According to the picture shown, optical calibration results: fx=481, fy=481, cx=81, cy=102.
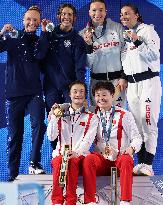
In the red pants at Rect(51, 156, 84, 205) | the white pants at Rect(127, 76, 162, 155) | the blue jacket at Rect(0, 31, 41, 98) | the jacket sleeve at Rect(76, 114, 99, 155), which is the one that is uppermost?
the blue jacket at Rect(0, 31, 41, 98)

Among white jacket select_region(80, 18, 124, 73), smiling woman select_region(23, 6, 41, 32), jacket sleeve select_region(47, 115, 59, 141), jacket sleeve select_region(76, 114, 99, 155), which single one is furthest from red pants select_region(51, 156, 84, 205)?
smiling woman select_region(23, 6, 41, 32)

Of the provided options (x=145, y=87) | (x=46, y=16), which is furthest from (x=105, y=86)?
(x=46, y=16)

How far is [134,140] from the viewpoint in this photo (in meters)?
3.59

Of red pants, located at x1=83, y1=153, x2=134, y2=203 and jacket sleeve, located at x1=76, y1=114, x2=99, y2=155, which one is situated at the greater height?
jacket sleeve, located at x1=76, y1=114, x2=99, y2=155

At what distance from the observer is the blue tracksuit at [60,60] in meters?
4.05

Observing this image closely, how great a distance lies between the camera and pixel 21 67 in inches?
161

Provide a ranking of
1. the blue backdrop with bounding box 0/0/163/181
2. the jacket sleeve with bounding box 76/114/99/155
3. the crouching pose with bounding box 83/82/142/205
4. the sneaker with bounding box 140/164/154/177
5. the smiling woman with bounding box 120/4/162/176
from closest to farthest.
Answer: the crouching pose with bounding box 83/82/142/205, the jacket sleeve with bounding box 76/114/99/155, the sneaker with bounding box 140/164/154/177, the smiling woman with bounding box 120/4/162/176, the blue backdrop with bounding box 0/0/163/181

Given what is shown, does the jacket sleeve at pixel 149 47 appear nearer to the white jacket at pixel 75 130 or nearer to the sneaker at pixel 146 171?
the white jacket at pixel 75 130

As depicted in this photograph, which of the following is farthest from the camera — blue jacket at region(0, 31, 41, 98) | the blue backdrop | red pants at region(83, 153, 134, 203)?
→ the blue backdrop

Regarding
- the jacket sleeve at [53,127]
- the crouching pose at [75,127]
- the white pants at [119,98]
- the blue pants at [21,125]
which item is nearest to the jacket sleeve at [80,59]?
the white pants at [119,98]

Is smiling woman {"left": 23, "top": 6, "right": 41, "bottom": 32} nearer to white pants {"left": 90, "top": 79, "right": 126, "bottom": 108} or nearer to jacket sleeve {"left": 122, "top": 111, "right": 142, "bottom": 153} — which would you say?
white pants {"left": 90, "top": 79, "right": 126, "bottom": 108}

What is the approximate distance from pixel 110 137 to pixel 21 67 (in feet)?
3.29

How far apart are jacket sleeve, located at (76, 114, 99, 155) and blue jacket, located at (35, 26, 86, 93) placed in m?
0.47

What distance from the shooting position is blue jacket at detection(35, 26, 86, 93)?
405cm
